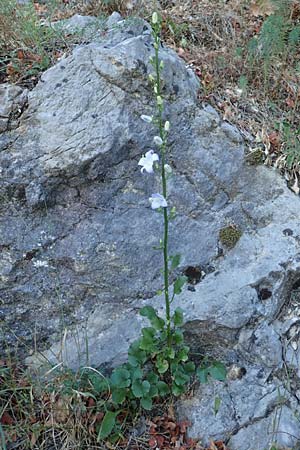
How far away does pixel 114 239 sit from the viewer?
319 centimetres

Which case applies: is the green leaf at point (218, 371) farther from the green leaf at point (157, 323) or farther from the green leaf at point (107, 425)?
the green leaf at point (107, 425)

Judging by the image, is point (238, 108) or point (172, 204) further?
point (238, 108)

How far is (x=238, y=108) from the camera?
12.1 feet

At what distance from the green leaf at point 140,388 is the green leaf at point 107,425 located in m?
0.18

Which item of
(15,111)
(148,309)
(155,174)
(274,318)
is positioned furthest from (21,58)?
(274,318)

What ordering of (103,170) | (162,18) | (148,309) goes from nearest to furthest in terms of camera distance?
1. (148,309)
2. (103,170)
3. (162,18)

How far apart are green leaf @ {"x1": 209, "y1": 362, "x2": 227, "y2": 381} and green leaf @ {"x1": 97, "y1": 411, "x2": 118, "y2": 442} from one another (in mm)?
567

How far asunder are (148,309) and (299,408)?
102 cm

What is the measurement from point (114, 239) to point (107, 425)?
3.53 ft

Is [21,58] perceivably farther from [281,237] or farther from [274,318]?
[274,318]

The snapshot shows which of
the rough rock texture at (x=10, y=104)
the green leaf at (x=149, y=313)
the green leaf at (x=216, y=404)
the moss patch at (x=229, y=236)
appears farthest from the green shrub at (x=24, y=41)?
the green leaf at (x=216, y=404)

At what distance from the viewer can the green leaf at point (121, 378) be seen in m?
2.76

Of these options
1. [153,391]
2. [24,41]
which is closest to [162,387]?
[153,391]

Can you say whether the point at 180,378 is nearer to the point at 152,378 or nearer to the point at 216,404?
the point at 152,378
